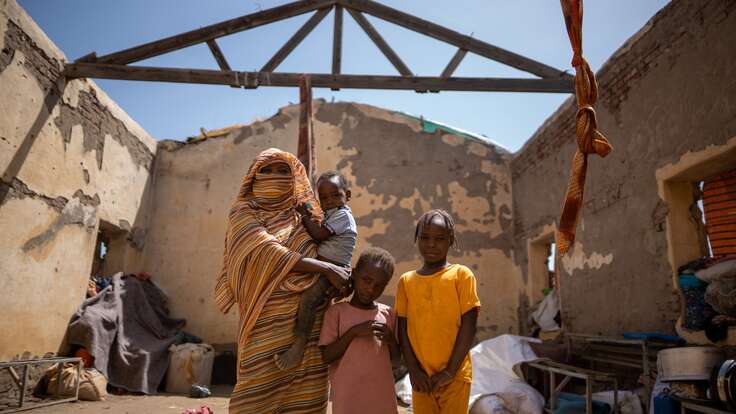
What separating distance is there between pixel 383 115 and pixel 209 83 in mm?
3633

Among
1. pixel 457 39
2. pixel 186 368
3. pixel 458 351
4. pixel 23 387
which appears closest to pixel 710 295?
pixel 458 351

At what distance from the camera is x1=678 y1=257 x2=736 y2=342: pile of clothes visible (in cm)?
313

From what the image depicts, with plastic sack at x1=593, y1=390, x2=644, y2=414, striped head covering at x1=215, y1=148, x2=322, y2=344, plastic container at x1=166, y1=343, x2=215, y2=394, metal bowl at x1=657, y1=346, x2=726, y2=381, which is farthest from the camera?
plastic container at x1=166, y1=343, x2=215, y2=394

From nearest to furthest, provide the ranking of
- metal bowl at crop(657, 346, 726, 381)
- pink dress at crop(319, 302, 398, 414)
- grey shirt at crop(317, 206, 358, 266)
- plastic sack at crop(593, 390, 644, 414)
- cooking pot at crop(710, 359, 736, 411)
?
pink dress at crop(319, 302, 398, 414), grey shirt at crop(317, 206, 358, 266), cooking pot at crop(710, 359, 736, 411), metal bowl at crop(657, 346, 726, 381), plastic sack at crop(593, 390, 644, 414)

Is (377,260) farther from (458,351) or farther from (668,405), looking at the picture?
(668,405)

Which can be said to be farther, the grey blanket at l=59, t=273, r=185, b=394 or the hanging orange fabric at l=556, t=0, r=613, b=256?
the grey blanket at l=59, t=273, r=185, b=394

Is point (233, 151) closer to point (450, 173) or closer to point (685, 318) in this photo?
point (450, 173)

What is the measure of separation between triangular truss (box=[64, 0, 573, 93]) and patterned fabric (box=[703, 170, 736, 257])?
1868mm

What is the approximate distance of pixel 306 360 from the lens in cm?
194

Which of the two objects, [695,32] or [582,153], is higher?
[695,32]

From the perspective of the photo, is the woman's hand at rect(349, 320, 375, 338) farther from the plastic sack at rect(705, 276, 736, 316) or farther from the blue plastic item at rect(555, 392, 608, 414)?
the blue plastic item at rect(555, 392, 608, 414)

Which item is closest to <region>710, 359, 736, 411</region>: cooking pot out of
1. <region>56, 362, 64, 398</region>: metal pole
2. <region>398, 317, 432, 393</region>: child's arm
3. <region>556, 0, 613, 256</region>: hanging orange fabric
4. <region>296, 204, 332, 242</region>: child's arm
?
<region>556, 0, 613, 256</region>: hanging orange fabric

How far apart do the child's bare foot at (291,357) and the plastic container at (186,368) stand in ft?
15.8

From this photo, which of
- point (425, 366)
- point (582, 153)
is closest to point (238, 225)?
point (425, 366)
